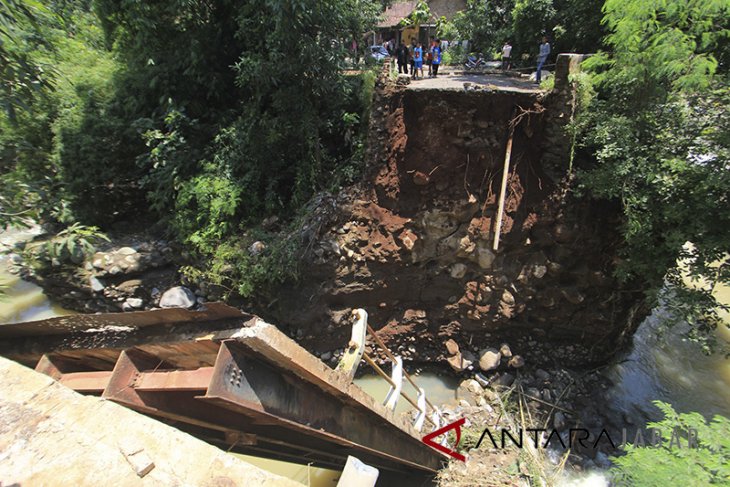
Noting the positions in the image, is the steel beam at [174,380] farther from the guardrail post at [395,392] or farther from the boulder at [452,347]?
the boulder at [452,347]

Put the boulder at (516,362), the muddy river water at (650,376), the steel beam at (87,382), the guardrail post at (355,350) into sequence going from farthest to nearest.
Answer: the boulder at (516,362) < the muddy river water at (650,376) < the guardrail post at (355,350) < the steel beam at (87,382)

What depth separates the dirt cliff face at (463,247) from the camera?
660 centimetres

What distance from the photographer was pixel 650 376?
750 cm

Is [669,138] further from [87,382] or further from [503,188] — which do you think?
[87,382]

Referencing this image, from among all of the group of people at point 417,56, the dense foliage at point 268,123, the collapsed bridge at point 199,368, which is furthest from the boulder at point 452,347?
the group of people at point 417,56

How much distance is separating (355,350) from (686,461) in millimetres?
3466

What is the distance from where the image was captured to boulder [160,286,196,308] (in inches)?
281

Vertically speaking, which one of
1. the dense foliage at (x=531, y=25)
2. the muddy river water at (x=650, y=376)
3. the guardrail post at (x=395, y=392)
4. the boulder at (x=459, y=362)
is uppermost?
the dense foliage at (x=531, y=25)

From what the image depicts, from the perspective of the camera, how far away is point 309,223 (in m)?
6.93

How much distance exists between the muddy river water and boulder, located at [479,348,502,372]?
0.68 meters

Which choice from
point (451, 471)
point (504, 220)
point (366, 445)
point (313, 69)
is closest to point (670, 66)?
point (504, 220)

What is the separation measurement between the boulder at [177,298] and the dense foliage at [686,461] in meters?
7.33

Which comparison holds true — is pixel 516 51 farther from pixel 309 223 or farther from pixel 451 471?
pixel 451 471

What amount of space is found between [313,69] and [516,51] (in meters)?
7.80
